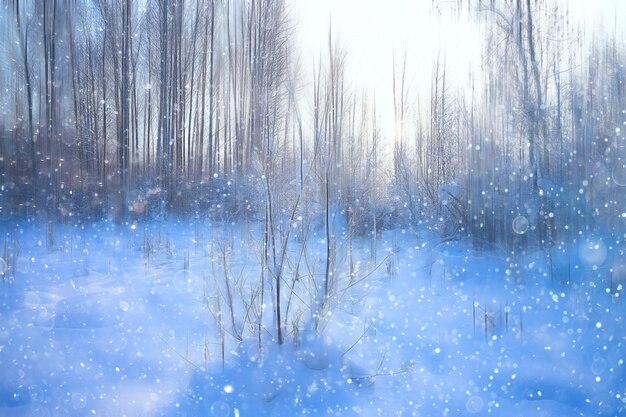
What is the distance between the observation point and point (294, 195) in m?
1.29

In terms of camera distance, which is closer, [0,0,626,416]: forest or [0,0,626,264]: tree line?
[0,0,626,416]: forest

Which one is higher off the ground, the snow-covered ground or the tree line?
the tree line

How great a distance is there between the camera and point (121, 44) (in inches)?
62.2

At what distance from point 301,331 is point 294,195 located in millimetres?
455

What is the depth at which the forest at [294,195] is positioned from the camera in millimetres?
1297

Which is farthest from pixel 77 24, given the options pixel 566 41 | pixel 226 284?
pixel 566 41

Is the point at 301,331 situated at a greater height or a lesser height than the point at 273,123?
lesser

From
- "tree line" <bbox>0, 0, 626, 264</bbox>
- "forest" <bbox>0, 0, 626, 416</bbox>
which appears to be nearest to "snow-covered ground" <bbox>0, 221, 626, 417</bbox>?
"forest" <bbox>0, 0, 626, 416</bbox>

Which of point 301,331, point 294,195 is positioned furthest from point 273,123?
point 301,331

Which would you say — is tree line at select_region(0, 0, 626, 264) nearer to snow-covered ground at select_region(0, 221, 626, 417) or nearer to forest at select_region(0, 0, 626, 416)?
forest at select_region(0, 0, 626, 416)

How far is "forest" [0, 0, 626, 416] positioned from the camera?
130cm

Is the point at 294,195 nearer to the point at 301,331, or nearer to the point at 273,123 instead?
the point at 273,123

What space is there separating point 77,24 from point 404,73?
1.32m

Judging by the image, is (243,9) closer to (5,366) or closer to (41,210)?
(41,210)
